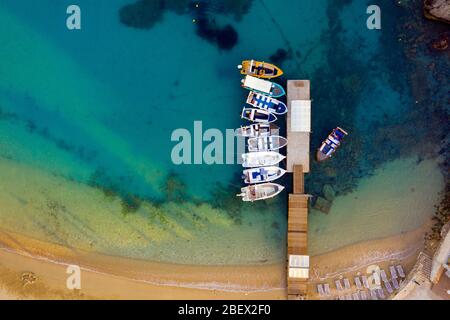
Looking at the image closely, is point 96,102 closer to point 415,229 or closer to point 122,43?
point 122,43

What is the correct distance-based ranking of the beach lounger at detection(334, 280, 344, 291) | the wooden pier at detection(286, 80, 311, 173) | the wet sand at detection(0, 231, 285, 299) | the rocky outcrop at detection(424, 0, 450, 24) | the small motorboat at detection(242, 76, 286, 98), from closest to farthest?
the rocky outcrop at detection(424, 0, 450, 24), the wooden pier at detection(286, 80, 311, 173), the small motorboat at detection(242, 76, 286, 98), the beach lounger at detection(334, 280, 344, 291), the wet sand at detection(0, 231, 285, 299)

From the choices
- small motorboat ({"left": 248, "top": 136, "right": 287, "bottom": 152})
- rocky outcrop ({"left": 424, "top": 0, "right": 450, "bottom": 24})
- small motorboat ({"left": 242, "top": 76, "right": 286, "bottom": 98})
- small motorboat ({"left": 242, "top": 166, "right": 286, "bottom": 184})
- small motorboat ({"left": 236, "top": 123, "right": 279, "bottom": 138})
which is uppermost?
rocky outcrop ({"left": 424, "top": 0, "right": 450, "bottom": 24})

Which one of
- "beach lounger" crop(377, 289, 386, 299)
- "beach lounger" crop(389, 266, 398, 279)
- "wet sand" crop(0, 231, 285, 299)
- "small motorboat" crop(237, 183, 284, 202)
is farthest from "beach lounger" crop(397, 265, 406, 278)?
"small motorboat" crop(237, 183, 284, 202)

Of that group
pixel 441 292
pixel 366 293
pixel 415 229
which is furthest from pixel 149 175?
pixel 441 292

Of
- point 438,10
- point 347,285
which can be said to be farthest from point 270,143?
point 438,10

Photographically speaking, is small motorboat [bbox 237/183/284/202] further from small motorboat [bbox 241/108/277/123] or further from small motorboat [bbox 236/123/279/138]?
small motorboat [bbox 241/108/277/123]

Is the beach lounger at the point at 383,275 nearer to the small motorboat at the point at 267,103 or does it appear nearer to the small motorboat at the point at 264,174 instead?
the small motorboat at the point at 264,174
